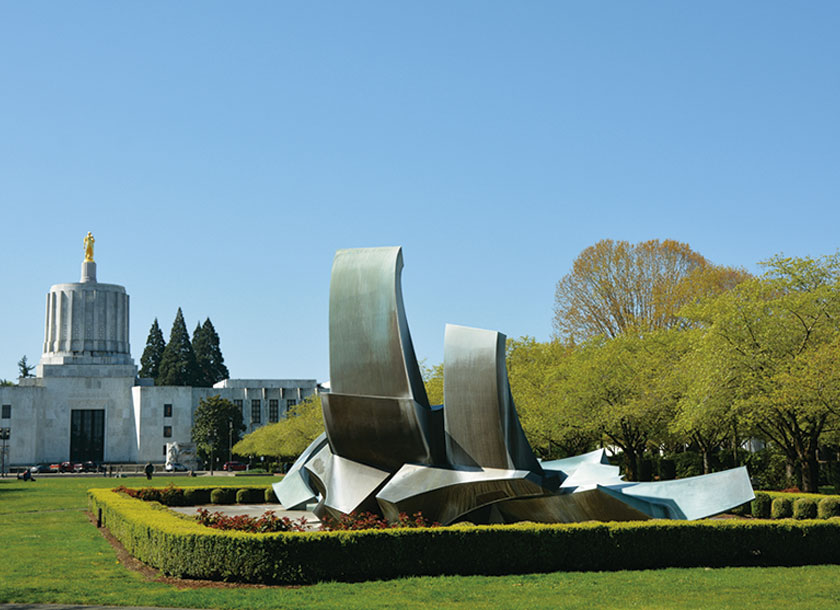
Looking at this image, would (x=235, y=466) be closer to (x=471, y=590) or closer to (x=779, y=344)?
(x=779, y=344)

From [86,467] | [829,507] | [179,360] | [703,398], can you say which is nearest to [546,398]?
[703,398]

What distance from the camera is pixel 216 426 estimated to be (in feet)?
284

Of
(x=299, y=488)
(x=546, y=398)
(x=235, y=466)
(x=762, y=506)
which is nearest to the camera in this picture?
(x=299, y=488)

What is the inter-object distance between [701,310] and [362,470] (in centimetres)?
1548

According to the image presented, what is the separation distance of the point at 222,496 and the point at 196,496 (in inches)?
43.0

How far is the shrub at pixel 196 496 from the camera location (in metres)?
36.0

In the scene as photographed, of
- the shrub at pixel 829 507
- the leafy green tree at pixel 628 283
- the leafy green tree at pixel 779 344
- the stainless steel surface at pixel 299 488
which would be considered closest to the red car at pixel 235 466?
the leafy green tree at pixel 628 283

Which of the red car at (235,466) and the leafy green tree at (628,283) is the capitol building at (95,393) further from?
the leafy green tree at (628,283)

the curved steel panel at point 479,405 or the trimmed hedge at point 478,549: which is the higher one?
the curved steel panel at point 479,405

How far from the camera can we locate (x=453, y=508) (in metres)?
18.5

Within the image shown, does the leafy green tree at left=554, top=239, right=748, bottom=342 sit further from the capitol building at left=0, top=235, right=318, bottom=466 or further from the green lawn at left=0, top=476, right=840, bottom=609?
the capitol building at left=0, top=235, right=318, bottom=466

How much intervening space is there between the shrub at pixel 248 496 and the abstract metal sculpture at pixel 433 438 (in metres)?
17.7

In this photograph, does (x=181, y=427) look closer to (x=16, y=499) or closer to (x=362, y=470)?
(x=16, y=499)

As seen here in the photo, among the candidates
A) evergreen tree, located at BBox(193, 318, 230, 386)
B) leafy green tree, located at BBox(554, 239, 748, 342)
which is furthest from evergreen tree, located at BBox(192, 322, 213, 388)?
leafy green tree, located at BBox(554, 239, 748, 342)
